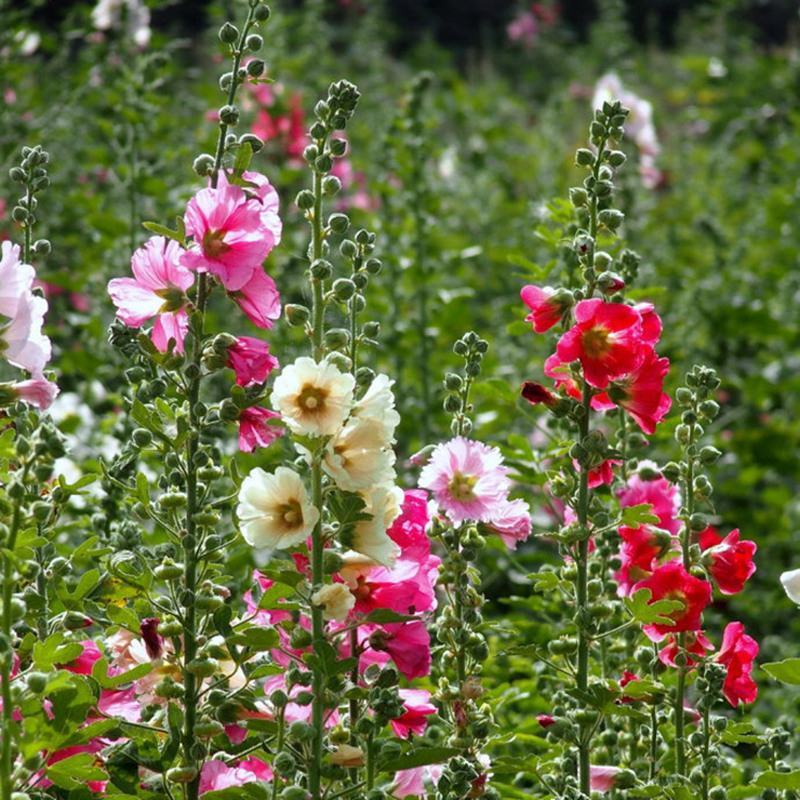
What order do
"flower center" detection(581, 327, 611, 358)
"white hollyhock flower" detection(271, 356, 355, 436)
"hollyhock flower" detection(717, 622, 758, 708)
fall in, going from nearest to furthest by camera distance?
"white hollyhock flower" detection(271, 356, 355, 436) < "flower center" detection(581, 327, 611, 358) < "hollyhock flower" detection(717, 622, 758, 708)

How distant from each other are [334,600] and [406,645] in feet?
0.48

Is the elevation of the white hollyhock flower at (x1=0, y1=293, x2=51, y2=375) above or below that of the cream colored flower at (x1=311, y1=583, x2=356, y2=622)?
above

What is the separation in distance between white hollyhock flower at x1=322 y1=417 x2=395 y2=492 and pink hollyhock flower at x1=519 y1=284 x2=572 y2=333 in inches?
14.1

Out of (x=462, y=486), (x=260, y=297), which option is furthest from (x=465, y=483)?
(x=260, y=297)

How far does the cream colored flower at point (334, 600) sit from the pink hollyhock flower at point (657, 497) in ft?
2.19

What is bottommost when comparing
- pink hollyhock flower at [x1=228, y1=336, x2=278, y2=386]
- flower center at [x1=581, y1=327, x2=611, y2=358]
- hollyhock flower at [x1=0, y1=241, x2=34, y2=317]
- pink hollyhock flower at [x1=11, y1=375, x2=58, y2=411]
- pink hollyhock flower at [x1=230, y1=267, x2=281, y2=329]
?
pink hollyhock flower at [x1=11, y1=375, x2=58, y2=411]

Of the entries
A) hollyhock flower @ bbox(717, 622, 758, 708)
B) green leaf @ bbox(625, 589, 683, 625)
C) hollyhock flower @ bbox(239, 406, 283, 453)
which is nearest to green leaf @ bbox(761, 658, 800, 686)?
green leaf @ bbox(625, 589, 683, 625)

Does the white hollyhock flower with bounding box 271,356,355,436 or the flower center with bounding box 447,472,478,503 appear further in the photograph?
the flower center with bounding box 447,472,478,503

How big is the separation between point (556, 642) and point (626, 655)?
0.47 meters

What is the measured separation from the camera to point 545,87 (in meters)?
9.80

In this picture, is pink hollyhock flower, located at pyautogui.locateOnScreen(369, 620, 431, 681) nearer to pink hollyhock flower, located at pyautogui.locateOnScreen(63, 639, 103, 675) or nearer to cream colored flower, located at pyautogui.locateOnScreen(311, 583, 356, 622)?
cream colored flower, located at pyautogui.locateOnScreen(311, 583, 356, 622)

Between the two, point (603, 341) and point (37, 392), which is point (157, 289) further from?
point (603, 341)

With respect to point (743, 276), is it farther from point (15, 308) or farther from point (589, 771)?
point (15, 308)

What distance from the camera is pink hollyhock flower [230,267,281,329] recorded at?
5.23 feet
